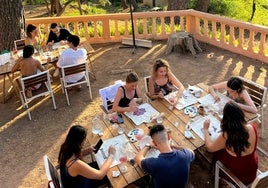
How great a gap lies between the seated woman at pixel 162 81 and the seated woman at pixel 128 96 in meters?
0.31

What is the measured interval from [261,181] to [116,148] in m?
1.57

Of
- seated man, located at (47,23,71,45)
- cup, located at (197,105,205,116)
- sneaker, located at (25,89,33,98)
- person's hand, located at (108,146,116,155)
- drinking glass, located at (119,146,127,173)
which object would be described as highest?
seated man, located at (47,23,71,45)

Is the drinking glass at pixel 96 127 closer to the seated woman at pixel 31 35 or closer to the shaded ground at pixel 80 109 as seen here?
the shaded ground at pixel 80 109

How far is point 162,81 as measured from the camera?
5.16 m

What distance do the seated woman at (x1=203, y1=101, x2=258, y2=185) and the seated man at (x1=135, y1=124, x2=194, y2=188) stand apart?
1.50 ft

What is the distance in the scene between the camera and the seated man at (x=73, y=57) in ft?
21.0

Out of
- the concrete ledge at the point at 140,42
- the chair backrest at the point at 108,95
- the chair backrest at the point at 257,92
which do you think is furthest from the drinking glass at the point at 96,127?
the concrete ledge at the point at 140,42

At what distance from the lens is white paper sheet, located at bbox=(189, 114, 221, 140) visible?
12.8ft

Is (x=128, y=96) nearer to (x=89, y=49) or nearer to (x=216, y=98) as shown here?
(x=216, y=98)

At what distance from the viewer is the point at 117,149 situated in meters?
3.77

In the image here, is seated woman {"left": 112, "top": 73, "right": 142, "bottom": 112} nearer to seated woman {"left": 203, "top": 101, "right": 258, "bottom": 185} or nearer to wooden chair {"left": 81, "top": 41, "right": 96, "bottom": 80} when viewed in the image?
seated woman {"left": 203, "top": 101, "right": 258, "bottom": 185}

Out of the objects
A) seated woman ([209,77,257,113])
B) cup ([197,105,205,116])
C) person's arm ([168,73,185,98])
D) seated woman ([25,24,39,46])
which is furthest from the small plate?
seated woman ([25,24,39,46])

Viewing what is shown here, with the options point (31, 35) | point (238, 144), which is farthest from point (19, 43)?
point (238, 144)

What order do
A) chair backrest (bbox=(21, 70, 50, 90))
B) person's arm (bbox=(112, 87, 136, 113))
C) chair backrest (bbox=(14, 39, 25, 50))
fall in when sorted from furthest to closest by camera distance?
chair backrest (bbox=(14, 39, 25, 50)) → chair backrest (bbox=(21, 70, 50, 90)) → person's arm (bbox=(112, 87, 136, 113))
